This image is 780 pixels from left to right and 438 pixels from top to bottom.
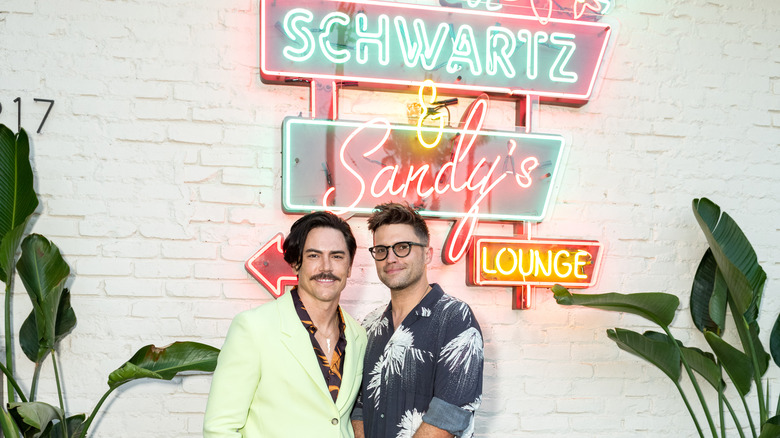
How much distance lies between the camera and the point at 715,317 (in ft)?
9.52

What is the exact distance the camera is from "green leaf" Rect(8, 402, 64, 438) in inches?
84.7

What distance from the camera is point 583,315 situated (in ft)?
9.98

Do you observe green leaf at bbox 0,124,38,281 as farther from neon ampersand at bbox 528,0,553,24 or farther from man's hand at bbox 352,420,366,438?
neon ampersand at bbox 528,0,553,24

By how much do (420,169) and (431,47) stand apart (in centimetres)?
52

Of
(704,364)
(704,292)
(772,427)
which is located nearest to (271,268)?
(704,364)

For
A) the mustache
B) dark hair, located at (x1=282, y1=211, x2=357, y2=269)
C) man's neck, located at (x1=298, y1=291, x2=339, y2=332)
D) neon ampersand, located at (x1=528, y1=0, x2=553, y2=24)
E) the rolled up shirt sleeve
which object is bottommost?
the rolled up shirt sleeve

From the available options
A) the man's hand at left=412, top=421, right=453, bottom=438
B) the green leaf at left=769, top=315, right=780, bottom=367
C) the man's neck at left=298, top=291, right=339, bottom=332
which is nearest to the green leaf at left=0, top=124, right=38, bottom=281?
the man's neck at left=298, top=291, right=339, bottom=332

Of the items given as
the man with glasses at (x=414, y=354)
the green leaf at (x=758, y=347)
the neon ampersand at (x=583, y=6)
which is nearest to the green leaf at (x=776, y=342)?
the green leaf at (x=758, y=347)

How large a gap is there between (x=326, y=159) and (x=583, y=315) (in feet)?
4.30

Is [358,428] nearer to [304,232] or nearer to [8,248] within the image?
[304,232]

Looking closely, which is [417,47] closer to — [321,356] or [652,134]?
[652,134]

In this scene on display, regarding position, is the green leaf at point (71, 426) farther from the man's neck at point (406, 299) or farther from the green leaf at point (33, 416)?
the man's neck at point (406, 299)

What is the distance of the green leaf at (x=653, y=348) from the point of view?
8.86 ft

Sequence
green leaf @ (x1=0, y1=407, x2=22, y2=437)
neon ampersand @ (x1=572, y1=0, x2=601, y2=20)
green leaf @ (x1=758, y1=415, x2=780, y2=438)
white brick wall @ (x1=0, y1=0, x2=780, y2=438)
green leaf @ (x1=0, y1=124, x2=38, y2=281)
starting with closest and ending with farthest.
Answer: green leaf @ (x1=0, y1=407, x2=22, y2=437) < green leaf @ (x1=0, y1=124, x2=38, y2=281) < green leaf @ (x1=758, y1=415, x2=780, y2=438) < white brick wall @ (x1=0, y1=0, x2=780, y2=438) < neon ampersand @ (x1=572, y1=0, x2=601, y2=20)
